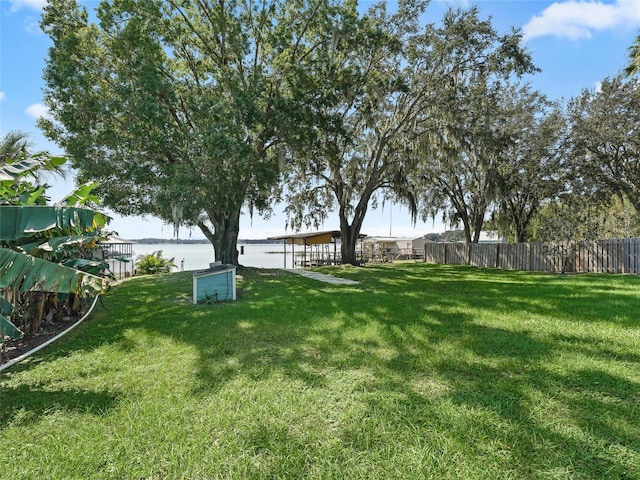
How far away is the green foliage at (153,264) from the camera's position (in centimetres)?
1703

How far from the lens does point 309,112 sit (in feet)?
37.6

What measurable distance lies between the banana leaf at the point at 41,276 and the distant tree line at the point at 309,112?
6184mm

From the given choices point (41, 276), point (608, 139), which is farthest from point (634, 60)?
point (41, 276)

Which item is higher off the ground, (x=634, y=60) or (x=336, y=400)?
(x=634, y=60)

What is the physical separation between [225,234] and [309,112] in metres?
5.48

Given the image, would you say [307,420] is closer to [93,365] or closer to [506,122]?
[93,365]

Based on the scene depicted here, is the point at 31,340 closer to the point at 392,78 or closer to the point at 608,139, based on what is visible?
the point at 392,78

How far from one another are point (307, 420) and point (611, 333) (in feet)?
14.2

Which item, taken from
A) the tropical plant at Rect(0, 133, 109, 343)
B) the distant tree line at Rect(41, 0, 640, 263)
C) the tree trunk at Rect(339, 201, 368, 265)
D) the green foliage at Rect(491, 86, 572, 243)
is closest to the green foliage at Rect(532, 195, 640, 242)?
the distant tree line at Rect(41, 0, 640, 263)

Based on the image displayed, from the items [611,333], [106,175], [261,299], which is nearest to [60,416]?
[261,299]

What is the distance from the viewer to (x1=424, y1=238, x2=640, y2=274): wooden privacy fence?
A: 40.0 feet

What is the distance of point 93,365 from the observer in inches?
154

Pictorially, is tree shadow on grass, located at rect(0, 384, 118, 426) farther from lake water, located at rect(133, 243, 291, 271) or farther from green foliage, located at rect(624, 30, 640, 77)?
green foliage, located at rect(624, 30, 640, 77)

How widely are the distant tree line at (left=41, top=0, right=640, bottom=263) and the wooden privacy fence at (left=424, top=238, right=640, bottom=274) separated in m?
0.63
